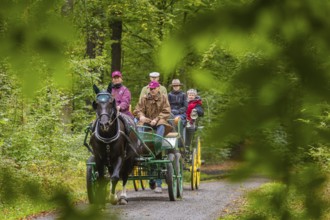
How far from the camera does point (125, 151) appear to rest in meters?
11.6

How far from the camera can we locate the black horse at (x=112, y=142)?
10.7 meters

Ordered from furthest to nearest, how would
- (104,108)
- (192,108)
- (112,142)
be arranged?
(192,108)
(112,142)
(104,108)

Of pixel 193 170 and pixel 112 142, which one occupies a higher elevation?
pixel 112 142

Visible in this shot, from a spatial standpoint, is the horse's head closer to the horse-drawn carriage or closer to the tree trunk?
the horse-drawn carriage

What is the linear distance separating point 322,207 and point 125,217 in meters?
0.53

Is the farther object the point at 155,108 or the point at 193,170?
the point at 193,170

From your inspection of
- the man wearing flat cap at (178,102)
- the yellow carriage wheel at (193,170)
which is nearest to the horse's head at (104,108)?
the man wearing flat cap at (178,102)

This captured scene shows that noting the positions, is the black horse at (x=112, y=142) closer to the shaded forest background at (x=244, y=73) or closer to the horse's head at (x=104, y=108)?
the horse's head at (x=104, y=108)

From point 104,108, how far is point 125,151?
4.02ft

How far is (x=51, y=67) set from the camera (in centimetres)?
187

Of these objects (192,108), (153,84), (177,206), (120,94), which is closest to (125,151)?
(120,94)

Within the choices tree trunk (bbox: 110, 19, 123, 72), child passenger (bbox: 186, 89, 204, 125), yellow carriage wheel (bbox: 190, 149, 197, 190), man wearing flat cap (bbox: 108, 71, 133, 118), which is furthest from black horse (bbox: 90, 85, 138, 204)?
tree trunk (bbox: 110, 19, 123, 72)

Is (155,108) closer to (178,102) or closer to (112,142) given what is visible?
(112,142)

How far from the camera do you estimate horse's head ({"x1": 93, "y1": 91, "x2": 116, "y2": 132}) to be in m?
10.6
